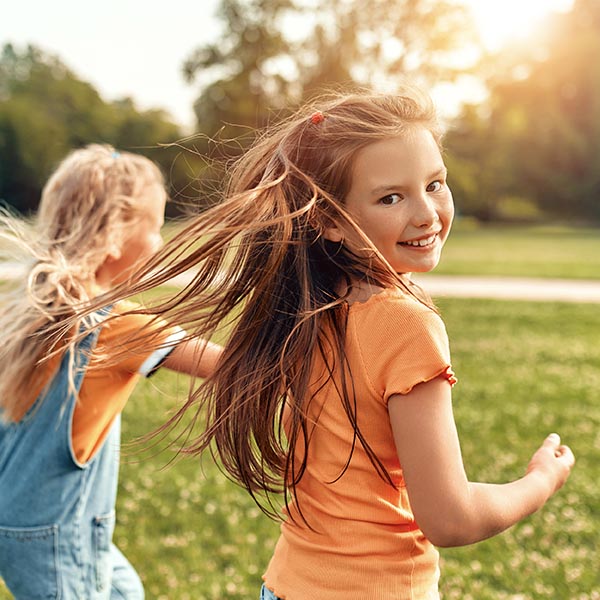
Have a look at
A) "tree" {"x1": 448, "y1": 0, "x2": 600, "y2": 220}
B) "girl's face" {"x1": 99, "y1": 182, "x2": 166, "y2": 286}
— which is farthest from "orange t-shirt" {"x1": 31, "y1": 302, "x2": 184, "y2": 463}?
"tree" {"x1": 448, "y1": 0, "x2": 600, "y2": 220}

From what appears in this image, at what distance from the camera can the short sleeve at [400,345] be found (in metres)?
1.53

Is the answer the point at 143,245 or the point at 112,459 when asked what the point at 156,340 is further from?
the point at 143,245

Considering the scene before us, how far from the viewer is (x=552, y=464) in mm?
1795

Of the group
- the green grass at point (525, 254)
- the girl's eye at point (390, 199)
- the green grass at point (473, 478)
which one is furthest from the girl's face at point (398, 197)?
the green grass at point (525, 254)

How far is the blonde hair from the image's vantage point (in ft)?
8.26

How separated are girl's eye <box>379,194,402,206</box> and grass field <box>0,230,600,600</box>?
742 mm

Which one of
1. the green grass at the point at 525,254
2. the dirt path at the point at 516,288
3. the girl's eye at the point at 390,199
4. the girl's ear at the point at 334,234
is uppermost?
the girl's eye at the point at 390,199

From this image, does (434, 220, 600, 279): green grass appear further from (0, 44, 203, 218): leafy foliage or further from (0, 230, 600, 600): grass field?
(0, 44, 203, 218): leafy foliage

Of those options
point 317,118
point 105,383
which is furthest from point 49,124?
point 317,118

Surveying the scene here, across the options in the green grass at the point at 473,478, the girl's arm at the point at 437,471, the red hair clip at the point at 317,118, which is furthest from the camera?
the green grass at the point at 473,478

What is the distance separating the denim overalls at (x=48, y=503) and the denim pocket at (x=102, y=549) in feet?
0.05

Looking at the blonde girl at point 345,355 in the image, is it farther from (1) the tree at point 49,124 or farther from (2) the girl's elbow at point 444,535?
(1) the tree at point 49,124

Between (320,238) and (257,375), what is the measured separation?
317 millimetres

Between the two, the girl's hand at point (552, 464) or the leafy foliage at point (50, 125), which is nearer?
the girl's hand at point (552, 464)
